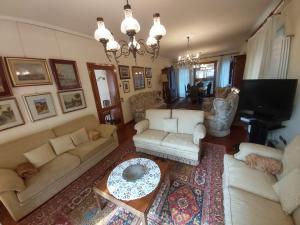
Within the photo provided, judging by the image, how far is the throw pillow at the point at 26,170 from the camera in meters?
1.78

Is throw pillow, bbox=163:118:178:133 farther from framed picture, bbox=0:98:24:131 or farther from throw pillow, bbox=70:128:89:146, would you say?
framed picture, bbox=0:98:24:131

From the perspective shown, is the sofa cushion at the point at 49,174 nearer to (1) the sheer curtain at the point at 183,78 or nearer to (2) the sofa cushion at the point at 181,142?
(2) the sofa cushion at the point at 181,142

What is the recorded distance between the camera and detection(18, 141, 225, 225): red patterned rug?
4.91 feet

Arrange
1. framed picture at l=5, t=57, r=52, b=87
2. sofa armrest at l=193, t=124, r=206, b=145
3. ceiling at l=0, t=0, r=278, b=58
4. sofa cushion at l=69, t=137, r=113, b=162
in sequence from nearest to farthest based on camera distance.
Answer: ceiling at l=0, t=0, r=278, b=58, framed picture at l=5, t=57, r=52, b=87, sofa armrest at l=193, t=124, r=206, b=145, sofa cushion at l=69, t=137, r=113, b=162

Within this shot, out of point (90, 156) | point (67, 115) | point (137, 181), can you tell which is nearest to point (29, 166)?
point (90, 156)

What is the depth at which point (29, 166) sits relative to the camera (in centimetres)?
188

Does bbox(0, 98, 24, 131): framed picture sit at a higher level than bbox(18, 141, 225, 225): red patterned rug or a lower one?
higher

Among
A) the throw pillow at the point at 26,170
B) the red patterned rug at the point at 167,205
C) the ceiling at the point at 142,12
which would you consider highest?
the ceiling at the point at 142,12

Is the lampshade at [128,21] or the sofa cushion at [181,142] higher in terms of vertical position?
the lampshade at [128,21]

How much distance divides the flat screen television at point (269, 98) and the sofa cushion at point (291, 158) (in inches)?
33.6

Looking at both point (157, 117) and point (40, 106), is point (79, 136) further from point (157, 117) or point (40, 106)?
point (157, 117)

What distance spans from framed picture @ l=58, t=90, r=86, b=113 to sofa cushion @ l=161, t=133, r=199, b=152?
2.14 m

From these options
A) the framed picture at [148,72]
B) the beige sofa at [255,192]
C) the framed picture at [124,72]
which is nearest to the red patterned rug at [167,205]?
the beige sofa at [255,192]

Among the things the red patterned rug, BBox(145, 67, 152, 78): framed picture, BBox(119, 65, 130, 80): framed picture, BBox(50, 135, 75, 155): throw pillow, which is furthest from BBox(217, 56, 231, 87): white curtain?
BBox(50, 135, 75, 155): throw pillow
